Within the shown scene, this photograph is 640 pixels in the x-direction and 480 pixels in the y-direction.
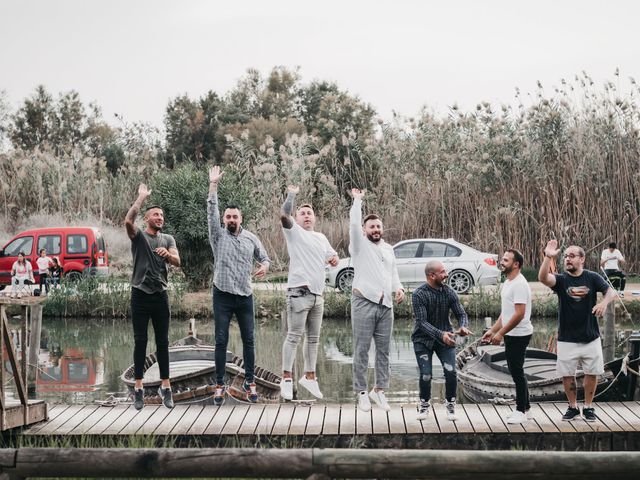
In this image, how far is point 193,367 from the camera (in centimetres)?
1169

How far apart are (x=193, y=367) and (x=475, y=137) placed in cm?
1886

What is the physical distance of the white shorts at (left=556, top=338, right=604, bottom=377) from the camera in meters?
8.62

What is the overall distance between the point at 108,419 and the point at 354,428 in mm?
2294

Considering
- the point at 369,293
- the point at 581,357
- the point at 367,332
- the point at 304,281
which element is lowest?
the point at 581,357

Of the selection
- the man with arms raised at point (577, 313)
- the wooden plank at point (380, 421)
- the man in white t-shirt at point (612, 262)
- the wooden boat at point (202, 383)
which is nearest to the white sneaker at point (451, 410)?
the wooden plank at point (380, 421)

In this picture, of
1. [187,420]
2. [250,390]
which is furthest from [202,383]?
[187,420]

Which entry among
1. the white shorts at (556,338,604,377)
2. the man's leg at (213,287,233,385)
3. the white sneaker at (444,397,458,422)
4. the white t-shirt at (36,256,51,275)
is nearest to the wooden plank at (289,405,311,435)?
the man's leg at (213,287,233,385)

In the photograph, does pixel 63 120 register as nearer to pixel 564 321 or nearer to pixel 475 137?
pixel 475 137

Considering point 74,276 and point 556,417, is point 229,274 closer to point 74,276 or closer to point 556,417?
point 556,417

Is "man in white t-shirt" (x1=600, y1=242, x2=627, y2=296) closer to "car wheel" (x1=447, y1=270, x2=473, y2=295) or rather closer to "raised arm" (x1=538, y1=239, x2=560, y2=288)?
"car wheel" (x1=447, y1=270, x2=473, y2=295)

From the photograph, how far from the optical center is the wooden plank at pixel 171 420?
8.62 meters

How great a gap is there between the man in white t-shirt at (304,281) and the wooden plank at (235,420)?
1.44 feet

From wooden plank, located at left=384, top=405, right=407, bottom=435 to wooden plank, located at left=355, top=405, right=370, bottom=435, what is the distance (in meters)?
0.17

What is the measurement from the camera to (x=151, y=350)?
1747 cm
